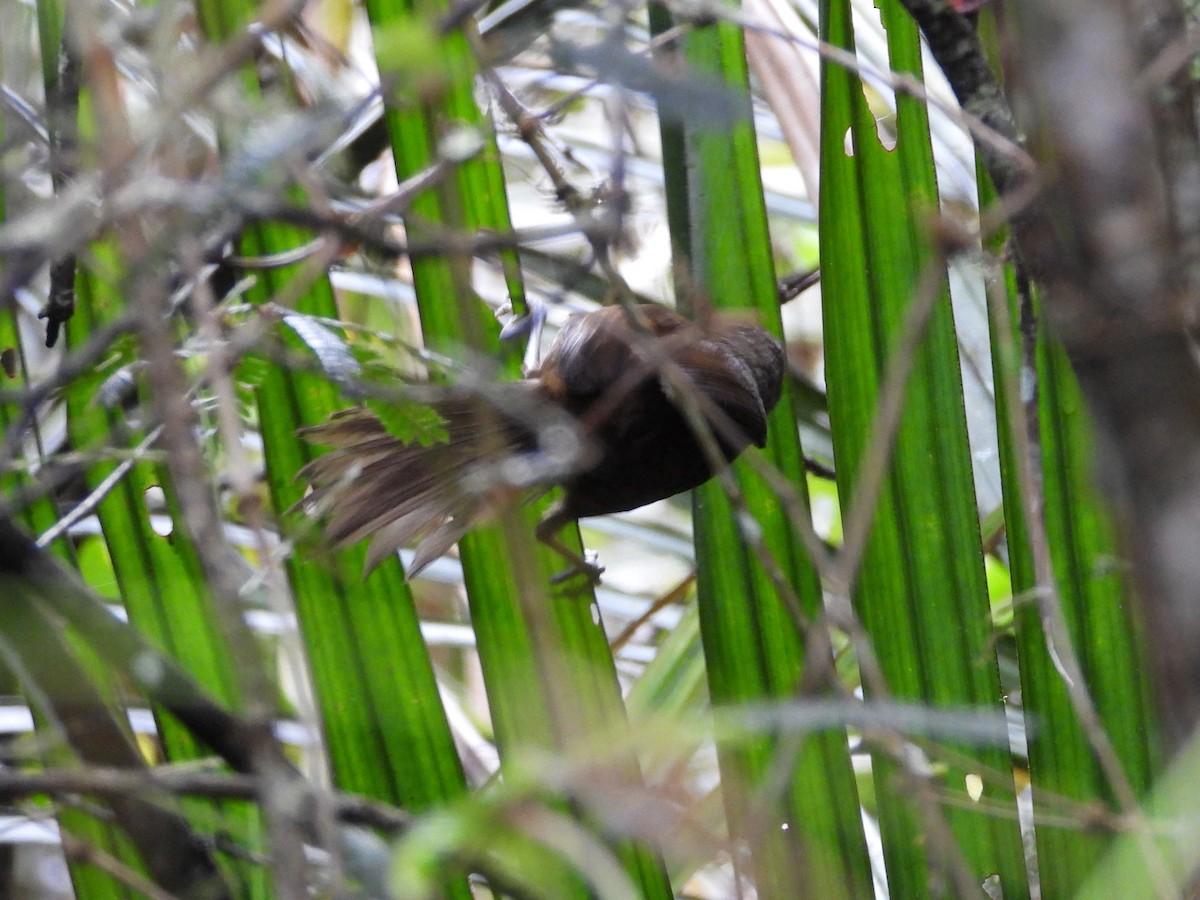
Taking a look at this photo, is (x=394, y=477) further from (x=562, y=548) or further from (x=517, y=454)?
(x=562, y=548)

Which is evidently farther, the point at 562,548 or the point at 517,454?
the point at 562,548

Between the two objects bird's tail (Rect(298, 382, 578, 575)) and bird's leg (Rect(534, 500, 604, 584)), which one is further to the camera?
bird's leg (Rect(534, 500, 604, 584))

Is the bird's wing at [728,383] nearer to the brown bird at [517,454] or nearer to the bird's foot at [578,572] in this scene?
the brown bird at [517,454]

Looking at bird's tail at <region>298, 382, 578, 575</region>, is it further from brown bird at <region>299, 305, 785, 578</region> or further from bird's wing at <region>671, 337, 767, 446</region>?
bird's wing at <region>671, 337, 767, 446</region>

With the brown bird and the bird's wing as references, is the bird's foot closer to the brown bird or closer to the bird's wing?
the brown bird

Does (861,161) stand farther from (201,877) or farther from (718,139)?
(201,877)

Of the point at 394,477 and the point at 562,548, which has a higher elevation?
the point at 394,477

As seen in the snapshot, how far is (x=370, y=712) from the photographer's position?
4.95 ft

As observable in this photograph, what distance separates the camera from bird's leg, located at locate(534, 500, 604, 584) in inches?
62.9

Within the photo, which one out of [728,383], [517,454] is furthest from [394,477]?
[728,383]

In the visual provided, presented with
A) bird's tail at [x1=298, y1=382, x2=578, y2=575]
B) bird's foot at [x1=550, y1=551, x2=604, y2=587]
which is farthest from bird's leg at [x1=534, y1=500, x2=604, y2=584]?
bird's tail at [x1=298, y1=382, x2=578, y2=575]

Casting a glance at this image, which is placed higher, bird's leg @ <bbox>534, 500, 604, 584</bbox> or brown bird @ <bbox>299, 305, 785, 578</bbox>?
brown bird @ <bbox>299, 305, 785, 578</bbox>

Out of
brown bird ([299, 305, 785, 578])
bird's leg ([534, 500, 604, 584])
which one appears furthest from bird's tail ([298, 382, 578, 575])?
bird's leg ([534, 500, 604, 584])

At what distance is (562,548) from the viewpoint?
1626 millimetres
